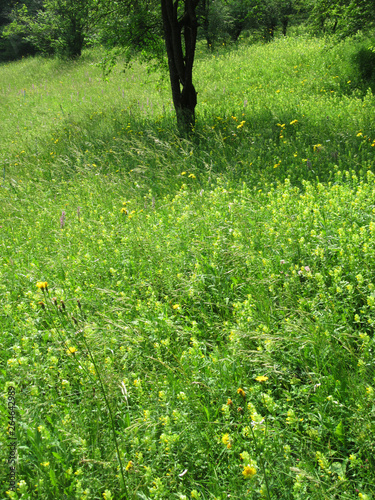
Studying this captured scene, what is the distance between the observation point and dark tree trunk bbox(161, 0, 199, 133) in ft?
25.3

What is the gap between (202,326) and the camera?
2.86 meters

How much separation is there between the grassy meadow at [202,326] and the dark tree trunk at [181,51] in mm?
1508

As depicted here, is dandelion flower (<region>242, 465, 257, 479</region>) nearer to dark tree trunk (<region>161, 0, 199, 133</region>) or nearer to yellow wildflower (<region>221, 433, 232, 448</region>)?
yellow wildflower (<region>221, 433, 232, 448</region>)

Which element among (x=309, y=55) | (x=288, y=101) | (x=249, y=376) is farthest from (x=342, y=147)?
(x=309, y=55)

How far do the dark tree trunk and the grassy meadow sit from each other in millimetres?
1508

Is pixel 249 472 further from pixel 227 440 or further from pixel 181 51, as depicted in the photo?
pixel 181 51

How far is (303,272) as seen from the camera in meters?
2.79

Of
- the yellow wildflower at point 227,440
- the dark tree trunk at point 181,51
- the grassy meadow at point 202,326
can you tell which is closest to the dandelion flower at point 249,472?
the grassy meadow at point 202,326

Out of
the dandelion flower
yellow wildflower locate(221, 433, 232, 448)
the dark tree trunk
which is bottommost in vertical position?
yellow wildflower locate(221, 433, 232, 448)

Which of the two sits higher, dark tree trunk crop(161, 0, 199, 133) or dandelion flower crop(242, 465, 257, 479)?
dark tree trunk crop(161, 0, 199, 133)

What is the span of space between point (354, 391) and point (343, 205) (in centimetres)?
210

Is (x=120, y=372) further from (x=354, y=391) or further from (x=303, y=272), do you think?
(x=303, y=272)

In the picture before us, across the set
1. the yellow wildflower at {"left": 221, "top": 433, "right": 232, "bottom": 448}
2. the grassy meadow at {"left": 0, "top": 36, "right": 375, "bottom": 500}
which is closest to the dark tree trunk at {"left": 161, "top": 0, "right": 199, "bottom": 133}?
the grassy meadow at {"left": 0, "top": 36, "right": 375, "bottom": 500}

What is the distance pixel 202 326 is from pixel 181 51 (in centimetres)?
742
